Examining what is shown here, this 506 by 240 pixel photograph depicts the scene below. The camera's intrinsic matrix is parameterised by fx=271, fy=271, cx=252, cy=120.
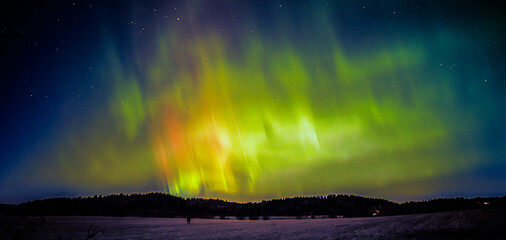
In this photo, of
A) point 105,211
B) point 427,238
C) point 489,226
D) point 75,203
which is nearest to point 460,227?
point 489,226

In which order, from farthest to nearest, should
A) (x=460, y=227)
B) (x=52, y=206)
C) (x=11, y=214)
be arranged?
(x=52, y=206) → (x=11, y=214) → (x=460, y=227)

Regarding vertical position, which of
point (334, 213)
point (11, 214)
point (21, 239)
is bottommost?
point (334, 213)

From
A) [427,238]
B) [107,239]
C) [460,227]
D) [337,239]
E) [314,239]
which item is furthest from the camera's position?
[107,239]

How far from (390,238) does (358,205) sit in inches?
7140

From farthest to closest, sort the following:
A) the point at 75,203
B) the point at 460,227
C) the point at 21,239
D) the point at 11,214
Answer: the point at 75,203 < the point at 11,214 < the point at 460,227 < the point at 21,239

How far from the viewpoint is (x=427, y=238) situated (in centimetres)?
2375

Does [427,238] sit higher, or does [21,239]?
[21,239]

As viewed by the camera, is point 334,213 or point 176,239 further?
point 334,213

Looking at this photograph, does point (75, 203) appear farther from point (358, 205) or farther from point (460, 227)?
point (460, 227)

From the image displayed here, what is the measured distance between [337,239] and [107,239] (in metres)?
37.7

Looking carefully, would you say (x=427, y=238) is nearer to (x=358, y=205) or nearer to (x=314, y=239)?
(x=314, y=239)

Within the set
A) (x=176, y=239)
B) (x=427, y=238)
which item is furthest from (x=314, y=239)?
(x=176, y=239)

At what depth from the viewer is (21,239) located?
5.87 meters

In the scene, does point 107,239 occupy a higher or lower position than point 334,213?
higher
